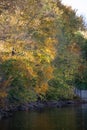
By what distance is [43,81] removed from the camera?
169 feet

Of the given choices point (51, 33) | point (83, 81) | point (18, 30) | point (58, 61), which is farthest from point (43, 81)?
point (83, 81)

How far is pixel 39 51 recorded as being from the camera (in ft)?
149

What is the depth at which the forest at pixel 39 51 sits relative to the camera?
30.7 metres

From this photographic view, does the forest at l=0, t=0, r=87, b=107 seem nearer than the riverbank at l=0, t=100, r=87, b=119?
Yes

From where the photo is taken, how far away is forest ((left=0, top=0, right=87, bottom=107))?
30738 millimetres

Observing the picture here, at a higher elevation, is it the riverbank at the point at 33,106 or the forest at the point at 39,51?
the forest at the point at 39,51

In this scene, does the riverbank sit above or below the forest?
below

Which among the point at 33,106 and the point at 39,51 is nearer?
the point at 39,51

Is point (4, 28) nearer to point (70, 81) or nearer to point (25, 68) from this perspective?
point (25, 68)

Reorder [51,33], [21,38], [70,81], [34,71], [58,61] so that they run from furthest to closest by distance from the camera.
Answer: [70,81]
[58,61]
[51,33]
[34,71]
[21,38]

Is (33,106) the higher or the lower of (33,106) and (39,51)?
the lower

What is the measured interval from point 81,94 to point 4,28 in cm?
5054

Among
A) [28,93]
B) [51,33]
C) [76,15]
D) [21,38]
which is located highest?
[76,15]

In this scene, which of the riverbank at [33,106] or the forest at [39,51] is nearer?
the forest at [39,51]
